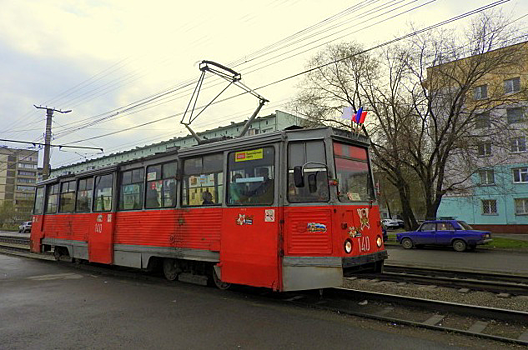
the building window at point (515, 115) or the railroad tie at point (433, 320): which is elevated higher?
the building window at point (515, 115)

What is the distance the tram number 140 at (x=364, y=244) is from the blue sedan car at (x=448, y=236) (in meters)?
13.8

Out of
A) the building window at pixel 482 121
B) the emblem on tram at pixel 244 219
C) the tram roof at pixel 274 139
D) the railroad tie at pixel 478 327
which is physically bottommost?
the railroad tie at pixel 478 327

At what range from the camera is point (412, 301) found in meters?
6.32

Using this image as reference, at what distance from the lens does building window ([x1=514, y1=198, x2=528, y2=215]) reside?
→ 31906 mm

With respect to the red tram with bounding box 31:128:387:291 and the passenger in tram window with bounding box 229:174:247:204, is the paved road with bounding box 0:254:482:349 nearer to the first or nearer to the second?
the red tram with bounding box 31:128:387:291

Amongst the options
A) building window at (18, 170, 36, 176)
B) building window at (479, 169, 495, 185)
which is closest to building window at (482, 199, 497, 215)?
building window at (479, 169, 495, 185)

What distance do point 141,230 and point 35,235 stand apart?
8.46 m

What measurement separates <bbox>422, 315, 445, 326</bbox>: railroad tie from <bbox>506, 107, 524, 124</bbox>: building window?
20144mm

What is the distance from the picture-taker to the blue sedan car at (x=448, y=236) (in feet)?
57.6

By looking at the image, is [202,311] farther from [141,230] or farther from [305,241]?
[141,230]

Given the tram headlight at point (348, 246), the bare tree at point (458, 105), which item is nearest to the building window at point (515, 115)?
the bare tree at point (458, 105)

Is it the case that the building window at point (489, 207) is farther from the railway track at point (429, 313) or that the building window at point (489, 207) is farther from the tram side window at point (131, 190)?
the tram side window at point (131, 190)

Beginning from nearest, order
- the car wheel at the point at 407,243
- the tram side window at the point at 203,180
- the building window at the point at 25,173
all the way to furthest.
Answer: the tram side window at the point at 203,180
the car wheel at the point at 407,243
the building window at the point at 25,173

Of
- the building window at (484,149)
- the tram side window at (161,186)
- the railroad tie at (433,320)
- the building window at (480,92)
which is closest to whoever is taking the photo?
the railroad tie at (433,320)
